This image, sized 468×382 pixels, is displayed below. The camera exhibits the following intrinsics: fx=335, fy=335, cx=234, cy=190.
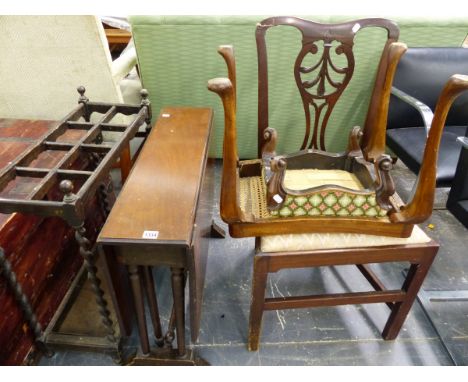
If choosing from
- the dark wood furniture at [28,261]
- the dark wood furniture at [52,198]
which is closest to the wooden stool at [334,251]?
the dark wood furniture at [52,198]

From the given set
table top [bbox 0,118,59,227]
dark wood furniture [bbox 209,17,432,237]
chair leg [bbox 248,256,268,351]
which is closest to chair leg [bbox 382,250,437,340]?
dark wood furniture [bbox 209,17,432,237]

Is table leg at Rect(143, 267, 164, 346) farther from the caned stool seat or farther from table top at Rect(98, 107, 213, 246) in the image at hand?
the caned stool seat

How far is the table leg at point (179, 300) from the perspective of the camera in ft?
3.20

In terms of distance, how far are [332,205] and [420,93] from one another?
41.7 inches

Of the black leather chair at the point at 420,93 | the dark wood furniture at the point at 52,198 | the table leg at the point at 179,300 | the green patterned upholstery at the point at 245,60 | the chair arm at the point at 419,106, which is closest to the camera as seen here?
the dark wood furniture at the point at 52,198

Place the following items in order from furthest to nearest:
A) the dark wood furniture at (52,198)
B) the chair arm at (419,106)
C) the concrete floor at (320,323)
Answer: the chair arm at (419,106), the concrete floor at (320,323), the dark wood furniture at (52,198)

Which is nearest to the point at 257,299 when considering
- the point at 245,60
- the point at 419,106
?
the point at 419,106

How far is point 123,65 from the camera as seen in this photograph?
1774 millimetres

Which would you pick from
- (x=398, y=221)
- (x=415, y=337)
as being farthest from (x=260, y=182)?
(x=415, y=337)

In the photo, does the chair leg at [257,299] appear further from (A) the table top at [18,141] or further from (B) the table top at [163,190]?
(A) the table top at [18,141]

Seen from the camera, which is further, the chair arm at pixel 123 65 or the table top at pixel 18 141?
the chair arm at pixel 123 65

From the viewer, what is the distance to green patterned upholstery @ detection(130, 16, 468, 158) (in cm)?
169

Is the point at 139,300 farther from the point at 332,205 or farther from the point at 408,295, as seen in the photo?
the point at 408,295

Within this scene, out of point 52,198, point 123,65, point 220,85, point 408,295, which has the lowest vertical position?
point 408,295
